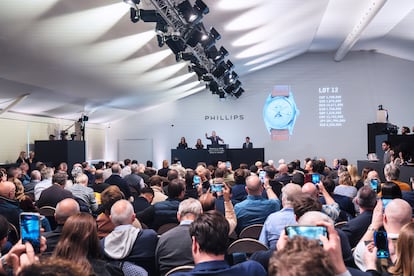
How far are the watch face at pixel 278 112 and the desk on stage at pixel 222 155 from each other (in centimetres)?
292

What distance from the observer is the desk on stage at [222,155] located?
13117 mm

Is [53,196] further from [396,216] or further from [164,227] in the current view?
[396,216]

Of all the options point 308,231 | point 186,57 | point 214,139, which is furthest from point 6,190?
point 214,139

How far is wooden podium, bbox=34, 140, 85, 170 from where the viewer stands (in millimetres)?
11688

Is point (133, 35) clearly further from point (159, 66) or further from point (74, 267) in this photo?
point (74, 267)

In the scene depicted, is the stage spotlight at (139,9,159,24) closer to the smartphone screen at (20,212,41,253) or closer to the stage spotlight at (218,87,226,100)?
the smartphone screen at (20,212,41,253)

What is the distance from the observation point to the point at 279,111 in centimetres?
1589

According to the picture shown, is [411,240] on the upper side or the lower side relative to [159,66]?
lower

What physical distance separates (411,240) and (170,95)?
13409 mm

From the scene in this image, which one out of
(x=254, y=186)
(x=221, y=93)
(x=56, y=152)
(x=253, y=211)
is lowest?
(x=253, y=211)

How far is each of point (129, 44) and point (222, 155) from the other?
580cm

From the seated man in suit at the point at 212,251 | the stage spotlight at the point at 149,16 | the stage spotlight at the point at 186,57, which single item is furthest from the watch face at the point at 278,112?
the seated man in suit at the point at 212,251

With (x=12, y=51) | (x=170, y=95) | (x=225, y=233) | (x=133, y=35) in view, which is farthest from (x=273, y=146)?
(x=225, y=233)

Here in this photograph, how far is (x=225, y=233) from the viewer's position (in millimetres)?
2102
